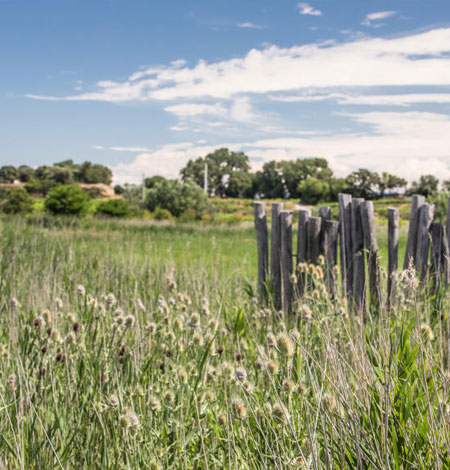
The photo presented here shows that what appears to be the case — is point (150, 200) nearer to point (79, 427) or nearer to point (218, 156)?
point (79, 427)

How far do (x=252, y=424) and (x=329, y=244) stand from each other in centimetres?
294

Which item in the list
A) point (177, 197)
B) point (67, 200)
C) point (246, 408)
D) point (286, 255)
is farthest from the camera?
point (177, 197)

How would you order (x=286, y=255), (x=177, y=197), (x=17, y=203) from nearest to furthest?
(x=286, y=255) → (x=17, y=203) → (x=177, y=197)

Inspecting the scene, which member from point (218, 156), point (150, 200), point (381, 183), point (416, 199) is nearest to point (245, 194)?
point (218, 156)

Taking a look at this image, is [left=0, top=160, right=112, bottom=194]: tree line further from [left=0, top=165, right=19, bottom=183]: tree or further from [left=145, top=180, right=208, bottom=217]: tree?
[left=145, top=180, right=208, bottom=217]: tree

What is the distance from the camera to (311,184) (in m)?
73.5

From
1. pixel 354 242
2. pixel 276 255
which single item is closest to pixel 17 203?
pixel 276 255

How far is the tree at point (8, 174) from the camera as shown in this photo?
273ft

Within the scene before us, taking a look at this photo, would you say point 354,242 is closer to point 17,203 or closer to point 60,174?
point 17,203

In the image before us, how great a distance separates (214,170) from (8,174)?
123 feet

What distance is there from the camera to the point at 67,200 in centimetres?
3105

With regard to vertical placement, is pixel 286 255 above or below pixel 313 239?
below

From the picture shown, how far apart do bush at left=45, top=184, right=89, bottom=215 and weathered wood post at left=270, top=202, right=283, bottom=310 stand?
28155 millimetres

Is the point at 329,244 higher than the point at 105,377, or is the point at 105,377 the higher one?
the point at 329,244
